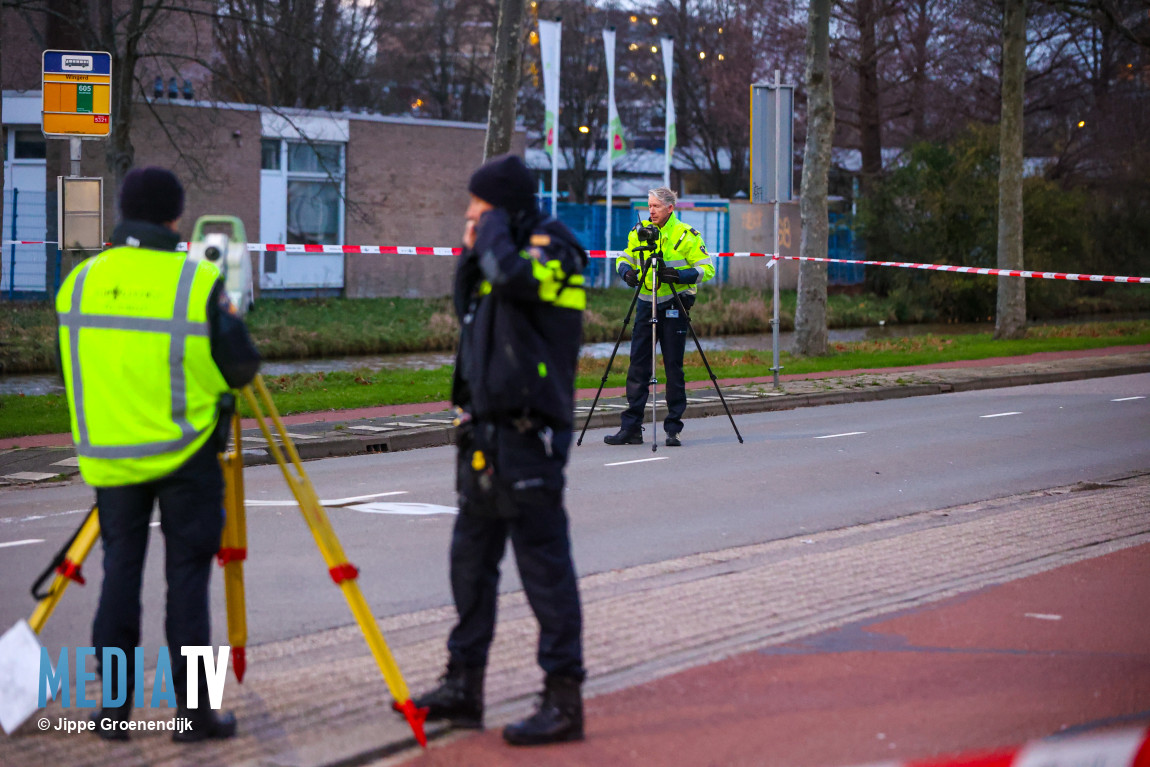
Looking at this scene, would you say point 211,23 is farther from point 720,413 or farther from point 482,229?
point 482,229

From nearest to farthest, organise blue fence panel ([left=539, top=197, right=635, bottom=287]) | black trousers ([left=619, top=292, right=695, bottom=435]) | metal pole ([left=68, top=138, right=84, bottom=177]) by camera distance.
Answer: black trousers ([left=619, top=292, right=695, bottom=435]), metal pole ([left=68, top=138, right=84, bottom=177]), blue fence panel ([left=539, top=197, right=635, bottom=287])

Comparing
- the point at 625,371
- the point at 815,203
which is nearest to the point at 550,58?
the point at 815,203

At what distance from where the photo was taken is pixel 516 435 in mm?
4555

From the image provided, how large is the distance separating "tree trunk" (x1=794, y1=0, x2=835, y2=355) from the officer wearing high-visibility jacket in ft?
30.9

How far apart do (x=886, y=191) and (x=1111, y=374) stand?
56.3 ft

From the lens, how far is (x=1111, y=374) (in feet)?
66.8

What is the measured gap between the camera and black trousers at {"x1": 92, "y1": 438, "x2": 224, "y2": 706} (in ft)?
15.1

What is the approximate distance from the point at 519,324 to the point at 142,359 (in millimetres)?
1235

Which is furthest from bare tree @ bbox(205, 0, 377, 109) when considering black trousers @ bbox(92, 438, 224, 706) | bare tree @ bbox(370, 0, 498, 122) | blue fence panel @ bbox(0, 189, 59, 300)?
black trousers @ bbox(92, 438, 224, 706)

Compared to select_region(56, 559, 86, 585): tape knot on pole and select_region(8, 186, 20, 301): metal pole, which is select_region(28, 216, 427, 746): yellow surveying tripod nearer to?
select_region(56, 559, 86, 585): tape knot on pole

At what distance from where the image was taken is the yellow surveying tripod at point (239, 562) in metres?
4.65

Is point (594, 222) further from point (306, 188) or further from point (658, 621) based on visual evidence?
point (658, 621)

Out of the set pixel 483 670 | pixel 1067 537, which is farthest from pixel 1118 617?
pixel 483 670

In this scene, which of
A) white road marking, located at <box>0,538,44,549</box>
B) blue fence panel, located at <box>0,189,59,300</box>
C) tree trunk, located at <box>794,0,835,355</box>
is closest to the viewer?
white road marking, located at <box>0,538,44,549</box>
